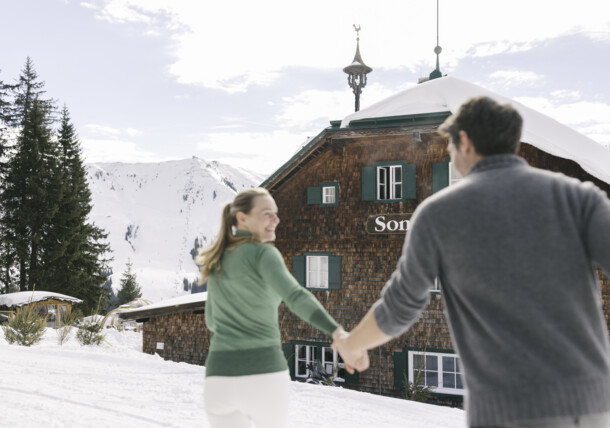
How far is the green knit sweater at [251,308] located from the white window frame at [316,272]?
16.0 meters

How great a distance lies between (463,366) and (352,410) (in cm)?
Answer: 630

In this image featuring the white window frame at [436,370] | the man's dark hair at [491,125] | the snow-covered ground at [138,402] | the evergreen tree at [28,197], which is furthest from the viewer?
the evergreen tree at [28,197]

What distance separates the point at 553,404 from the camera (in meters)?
1.67

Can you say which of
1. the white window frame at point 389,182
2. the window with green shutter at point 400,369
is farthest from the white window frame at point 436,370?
the white window frame at point 389,182

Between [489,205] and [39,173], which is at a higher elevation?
[39,173]

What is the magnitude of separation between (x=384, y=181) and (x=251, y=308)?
15.5m

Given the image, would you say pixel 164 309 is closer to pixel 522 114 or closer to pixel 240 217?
pixel 522 114

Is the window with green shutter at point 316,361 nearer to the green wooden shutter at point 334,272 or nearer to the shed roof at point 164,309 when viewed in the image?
the green wooden shutter at point 334,272

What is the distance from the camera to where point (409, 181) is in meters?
17.4

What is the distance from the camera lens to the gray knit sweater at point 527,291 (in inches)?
66.6

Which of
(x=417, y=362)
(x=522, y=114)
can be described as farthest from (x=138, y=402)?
(x=522, y=114)

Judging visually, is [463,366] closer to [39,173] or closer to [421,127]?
[421,127]

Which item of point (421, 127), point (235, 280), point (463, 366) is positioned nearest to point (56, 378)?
point (235, 280)

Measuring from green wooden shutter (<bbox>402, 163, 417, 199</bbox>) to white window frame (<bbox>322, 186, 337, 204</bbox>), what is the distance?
2.41 m
